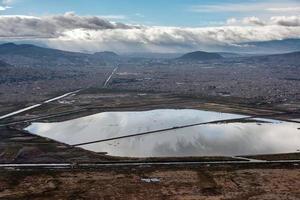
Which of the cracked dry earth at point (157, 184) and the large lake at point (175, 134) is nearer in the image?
the cracked dry earth at point (157, 184)

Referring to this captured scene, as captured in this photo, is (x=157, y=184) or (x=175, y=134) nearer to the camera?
(x=157, y=184)

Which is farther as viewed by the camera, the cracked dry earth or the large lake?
the large lake

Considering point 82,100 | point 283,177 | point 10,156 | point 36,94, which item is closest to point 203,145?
point 283,177

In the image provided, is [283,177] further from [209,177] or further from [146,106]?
[146,106]
